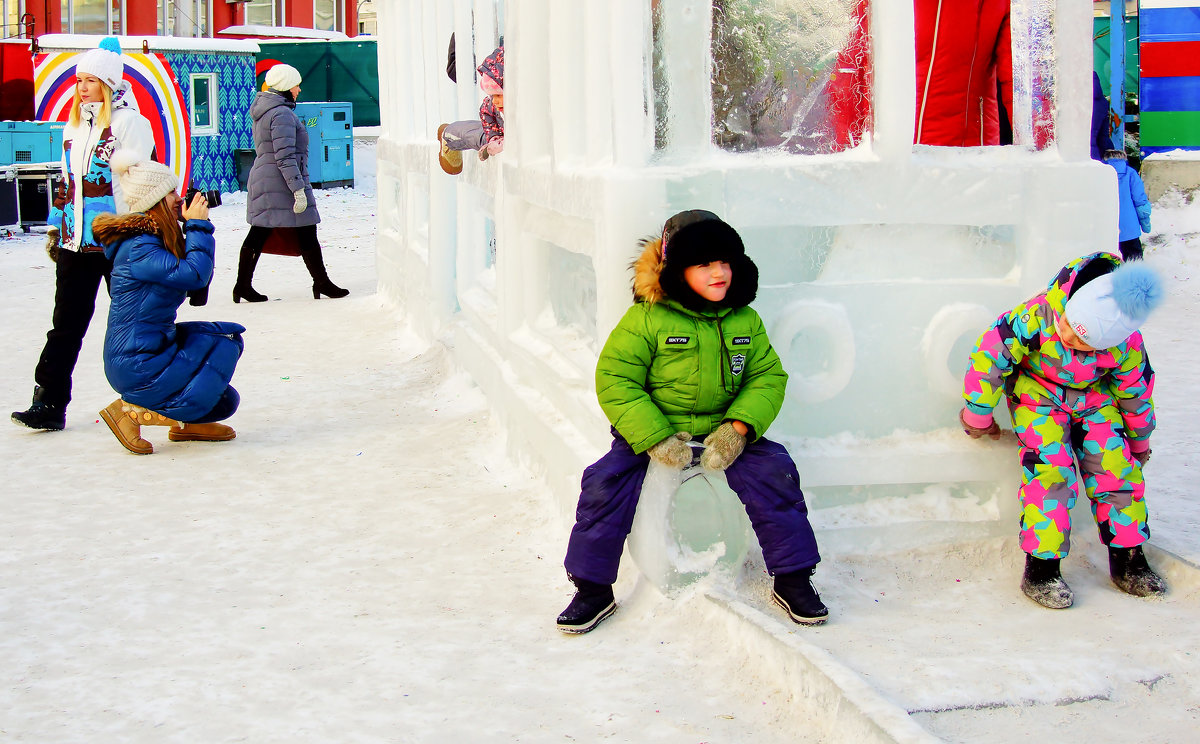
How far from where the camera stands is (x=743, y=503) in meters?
3.38

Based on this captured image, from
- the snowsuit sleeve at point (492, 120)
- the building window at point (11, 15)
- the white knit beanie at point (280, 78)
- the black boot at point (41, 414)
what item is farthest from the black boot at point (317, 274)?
the building window at point (11, 15)

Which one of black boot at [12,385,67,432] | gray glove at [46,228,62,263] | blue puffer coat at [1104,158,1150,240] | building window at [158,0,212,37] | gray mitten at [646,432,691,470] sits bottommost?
black boot at [12,385,67,432]

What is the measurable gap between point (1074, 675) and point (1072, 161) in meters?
1.57

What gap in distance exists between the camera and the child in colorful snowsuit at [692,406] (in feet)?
10.8

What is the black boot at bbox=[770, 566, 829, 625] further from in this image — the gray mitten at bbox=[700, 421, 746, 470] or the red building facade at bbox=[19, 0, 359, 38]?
the red building facade at bbox=[19, 0, 359, 38]

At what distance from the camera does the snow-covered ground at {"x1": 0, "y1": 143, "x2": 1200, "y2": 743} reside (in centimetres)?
284

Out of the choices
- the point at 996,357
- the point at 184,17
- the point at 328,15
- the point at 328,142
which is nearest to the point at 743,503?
the point at 996,357

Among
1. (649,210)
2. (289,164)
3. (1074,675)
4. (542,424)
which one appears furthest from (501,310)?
(289,164)

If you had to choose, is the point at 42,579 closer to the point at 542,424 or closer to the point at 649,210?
the point at 542,424

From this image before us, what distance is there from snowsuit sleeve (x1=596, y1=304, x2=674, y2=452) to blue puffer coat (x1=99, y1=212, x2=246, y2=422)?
2.53 metres

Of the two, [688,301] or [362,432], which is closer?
[688,301]

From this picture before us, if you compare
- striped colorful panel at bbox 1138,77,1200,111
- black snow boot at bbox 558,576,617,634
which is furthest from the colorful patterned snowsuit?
striped colorful panel at bbox 1138,77,1200,111

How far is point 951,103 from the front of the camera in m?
4.27

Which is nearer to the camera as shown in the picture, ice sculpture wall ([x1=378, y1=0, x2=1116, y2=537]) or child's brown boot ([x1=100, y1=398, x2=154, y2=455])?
ice sculpture wall ([x1=378, y1=0, x2=1116, y2=537])
